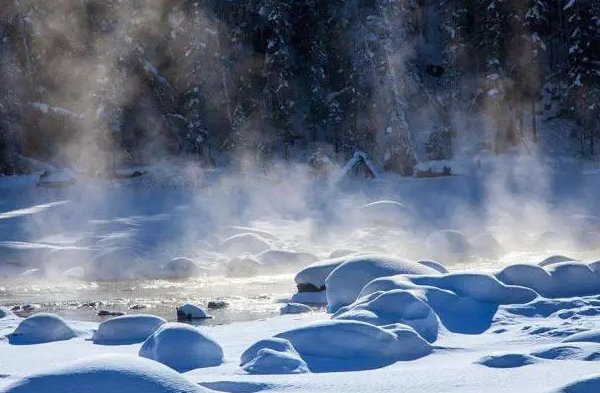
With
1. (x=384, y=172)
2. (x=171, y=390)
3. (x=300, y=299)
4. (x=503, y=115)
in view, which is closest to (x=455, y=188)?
(x=384, y=172)

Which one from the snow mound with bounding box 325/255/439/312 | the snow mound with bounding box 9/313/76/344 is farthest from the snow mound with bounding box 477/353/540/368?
the snow mound with bounding box 9/313/76/344

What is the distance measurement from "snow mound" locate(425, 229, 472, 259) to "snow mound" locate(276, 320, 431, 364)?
13.5 m

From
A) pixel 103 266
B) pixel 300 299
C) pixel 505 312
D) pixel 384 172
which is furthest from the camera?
pixel 384 172

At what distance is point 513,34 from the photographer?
1459 inches

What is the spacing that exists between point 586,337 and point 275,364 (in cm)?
312

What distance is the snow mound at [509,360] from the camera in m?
8.03

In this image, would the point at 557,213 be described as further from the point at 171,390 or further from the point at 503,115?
the point at 171,390

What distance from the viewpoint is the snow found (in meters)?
14.1

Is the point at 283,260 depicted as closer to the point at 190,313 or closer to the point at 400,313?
the point at 190,313

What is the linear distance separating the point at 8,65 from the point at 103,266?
56.5ft

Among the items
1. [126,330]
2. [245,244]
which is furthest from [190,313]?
[245,244]

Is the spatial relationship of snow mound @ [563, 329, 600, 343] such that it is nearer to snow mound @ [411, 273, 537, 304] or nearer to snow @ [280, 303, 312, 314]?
snow mound @ [411, 273, 537, 304]

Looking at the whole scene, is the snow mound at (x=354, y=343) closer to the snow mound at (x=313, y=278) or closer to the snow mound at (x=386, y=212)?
the snow mound at (x=313, y=278)

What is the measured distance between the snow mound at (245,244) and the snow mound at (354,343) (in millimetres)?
13834
